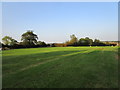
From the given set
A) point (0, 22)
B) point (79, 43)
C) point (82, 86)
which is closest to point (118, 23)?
point (82, 86)

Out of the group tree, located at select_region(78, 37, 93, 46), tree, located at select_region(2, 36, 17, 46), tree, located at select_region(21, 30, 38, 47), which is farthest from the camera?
tree, located at select_region(78, 37, 93, 46)

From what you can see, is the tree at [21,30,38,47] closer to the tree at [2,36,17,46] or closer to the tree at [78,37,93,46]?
the tree at [2,36,17,46]

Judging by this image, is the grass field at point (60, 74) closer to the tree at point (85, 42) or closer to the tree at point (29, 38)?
the tree at point (29, 38)

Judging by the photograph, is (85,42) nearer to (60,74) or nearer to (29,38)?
(29,38)

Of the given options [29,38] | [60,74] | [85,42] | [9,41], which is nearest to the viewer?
[60,74]

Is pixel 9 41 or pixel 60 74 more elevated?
pixel 9 41

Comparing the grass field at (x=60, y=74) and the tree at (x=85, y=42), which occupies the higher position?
the tree at (x=85, y=42)

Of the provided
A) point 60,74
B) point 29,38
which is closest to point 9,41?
point 29,38

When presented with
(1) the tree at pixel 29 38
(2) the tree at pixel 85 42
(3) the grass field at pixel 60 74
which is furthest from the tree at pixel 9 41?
(3) the grass field at pixel 60 74

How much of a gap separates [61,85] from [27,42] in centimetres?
2631

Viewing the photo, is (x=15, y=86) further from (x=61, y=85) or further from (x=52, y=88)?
(x=61, y=85)

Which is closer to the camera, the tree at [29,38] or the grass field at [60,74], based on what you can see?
the grass field at [60,74]

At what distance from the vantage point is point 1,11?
3334 millimetres

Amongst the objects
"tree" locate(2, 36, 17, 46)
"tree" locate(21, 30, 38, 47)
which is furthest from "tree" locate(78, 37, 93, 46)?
"tree" locate(2, 36, 17, 46)
